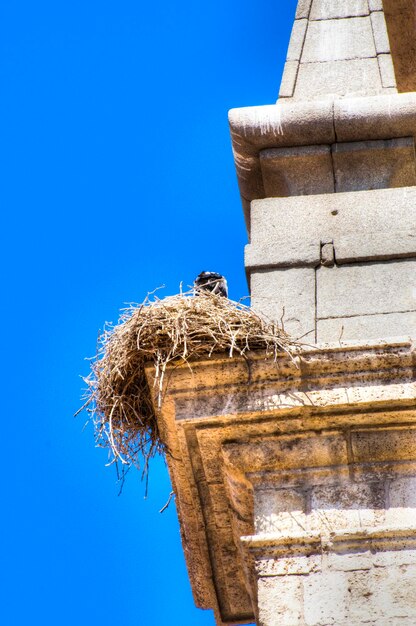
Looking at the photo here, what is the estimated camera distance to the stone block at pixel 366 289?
628 centimetres

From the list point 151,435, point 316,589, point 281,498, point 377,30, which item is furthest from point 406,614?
point 377,30

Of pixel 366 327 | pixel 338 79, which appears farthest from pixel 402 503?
pixel 338 79

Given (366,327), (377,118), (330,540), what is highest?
(377,118)

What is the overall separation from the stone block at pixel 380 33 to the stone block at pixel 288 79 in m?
0.50

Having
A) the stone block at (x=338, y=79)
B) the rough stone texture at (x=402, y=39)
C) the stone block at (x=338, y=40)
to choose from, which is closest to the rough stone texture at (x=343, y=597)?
the rough stone texture at (x=402, y=39)

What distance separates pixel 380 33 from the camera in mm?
8352

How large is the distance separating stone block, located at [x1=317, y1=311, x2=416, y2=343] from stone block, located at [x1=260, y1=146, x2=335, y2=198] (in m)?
0.97

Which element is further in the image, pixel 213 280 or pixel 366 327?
pixel 213 280

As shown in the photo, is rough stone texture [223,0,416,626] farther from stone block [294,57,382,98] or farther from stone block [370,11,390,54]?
stone block [370,11,390,54]

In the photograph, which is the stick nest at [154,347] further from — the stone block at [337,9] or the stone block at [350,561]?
the stone block at [337,9]

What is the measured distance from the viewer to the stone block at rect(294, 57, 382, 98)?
7863 millimetres

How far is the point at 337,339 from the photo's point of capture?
6.16m

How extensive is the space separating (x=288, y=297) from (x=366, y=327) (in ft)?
1.34

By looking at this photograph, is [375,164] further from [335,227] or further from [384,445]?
[384,445]
